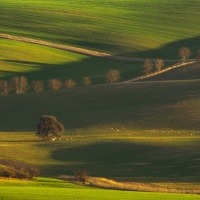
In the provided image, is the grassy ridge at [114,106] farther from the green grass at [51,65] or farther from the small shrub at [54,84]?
the green grass at [51,65]

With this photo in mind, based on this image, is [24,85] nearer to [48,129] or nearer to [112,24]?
[48,129]

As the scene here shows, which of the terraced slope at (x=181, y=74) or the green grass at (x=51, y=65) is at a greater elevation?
the green grass at (x=51, y=65)

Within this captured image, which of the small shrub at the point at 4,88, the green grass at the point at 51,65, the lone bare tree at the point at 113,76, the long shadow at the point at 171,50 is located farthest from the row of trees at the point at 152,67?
the small shrub at the point at 4,88

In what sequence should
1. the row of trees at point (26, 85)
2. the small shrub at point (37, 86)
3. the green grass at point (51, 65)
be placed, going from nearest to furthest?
1. the row of trees at point (26, 85)
2. the small shrub at point (37, 86)
3. the green grass at point (51, 65)

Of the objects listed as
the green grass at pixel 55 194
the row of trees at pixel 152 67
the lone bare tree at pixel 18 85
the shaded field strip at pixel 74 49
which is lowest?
the green grass at pixel 55 194

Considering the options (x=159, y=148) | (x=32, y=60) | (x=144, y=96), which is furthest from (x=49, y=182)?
(x=32, y=60)

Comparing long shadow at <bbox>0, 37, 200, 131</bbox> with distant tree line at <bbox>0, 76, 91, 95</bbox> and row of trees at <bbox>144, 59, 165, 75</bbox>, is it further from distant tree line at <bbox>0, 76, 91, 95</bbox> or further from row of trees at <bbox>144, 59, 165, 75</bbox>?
row of trees at <bbox>144, 59, 165, 75</bbox>

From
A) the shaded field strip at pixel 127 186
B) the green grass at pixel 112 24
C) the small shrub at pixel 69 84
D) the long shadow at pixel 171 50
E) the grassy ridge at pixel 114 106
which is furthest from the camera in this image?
the green grass at pixel 112 24
